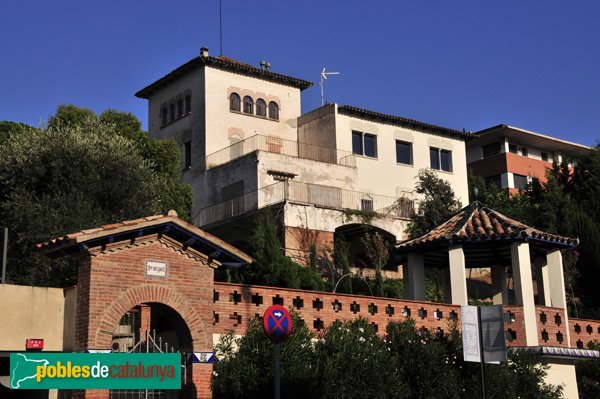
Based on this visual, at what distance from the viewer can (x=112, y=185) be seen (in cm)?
3139

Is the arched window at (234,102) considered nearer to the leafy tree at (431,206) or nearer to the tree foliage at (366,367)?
the leafy tree at (431,206)

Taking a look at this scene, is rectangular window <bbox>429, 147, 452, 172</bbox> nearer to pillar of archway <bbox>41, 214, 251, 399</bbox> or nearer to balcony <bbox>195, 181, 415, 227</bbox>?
balcony <bbox>195, 181, 415, 227</bbox>

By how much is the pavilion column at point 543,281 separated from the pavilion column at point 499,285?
1292mm

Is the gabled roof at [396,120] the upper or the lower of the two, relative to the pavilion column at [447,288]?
upper

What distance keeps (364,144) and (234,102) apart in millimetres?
7349

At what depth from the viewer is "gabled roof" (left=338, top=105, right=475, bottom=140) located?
47.9 meters

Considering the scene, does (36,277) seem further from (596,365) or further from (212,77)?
(212,77)

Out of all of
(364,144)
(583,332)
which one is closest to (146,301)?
(583,332)

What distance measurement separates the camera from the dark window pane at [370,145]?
48812 millimetres

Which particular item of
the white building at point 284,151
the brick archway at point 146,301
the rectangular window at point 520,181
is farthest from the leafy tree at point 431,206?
the brick archway at point 146,301

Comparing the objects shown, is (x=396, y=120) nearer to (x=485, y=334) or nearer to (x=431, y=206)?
(x=431, y=206)

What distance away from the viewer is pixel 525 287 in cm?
2553

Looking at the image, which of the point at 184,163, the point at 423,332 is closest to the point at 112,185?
the point at 423,332

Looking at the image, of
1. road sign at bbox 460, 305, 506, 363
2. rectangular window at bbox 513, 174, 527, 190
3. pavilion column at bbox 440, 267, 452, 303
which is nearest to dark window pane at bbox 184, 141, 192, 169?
pavilion column at bbox 440, 267, 452, 303
